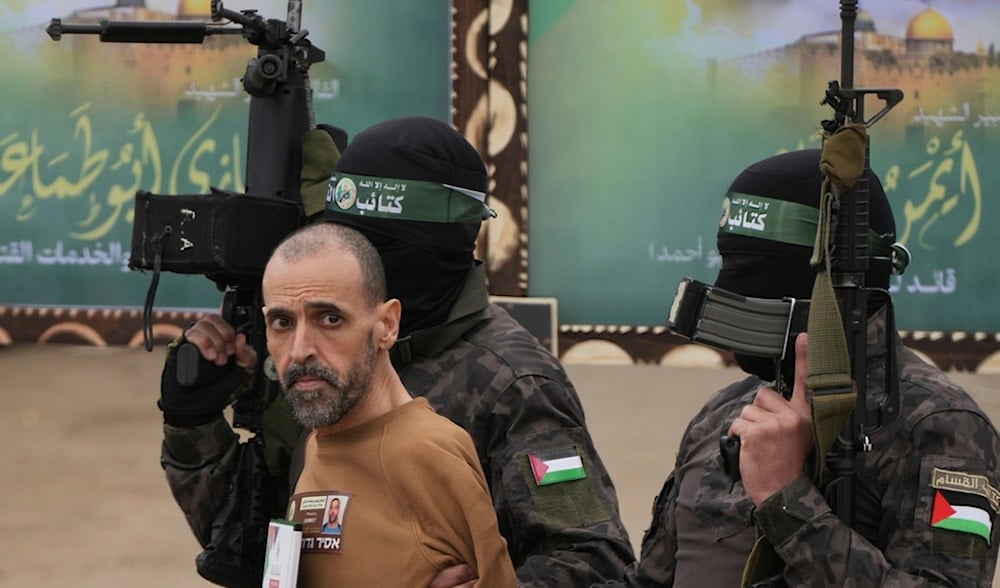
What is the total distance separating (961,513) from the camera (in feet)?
7.19

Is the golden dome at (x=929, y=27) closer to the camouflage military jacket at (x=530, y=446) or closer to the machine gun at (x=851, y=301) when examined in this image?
the camouflage military jacket at (x=530, y=446)

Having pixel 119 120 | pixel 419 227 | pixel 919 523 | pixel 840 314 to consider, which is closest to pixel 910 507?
pixel 919 523

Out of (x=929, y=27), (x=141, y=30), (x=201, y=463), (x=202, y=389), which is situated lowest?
(x=201, y=463)

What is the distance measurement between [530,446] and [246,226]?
64cm

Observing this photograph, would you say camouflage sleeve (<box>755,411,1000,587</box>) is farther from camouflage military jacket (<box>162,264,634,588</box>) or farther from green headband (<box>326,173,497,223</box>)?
green headband (<box>326,173,497,223</box>)

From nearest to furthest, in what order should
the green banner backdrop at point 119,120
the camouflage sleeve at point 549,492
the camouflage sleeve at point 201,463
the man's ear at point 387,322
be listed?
the man's ear at point 387,322 → the camouflage sleeve at point 549,492 → the camouflage sleeve at point 201,463 → the green banner backdrop at point 119,120

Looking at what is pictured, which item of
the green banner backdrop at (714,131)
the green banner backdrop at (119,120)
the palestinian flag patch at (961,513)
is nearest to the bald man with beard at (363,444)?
the palestinian flag patch at (961,513)

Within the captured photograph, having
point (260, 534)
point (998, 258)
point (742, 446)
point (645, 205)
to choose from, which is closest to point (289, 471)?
point (260, 534)

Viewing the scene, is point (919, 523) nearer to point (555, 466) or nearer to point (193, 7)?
point (555, 466)

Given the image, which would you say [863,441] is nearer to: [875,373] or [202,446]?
[875,373]

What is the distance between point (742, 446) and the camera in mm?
2244

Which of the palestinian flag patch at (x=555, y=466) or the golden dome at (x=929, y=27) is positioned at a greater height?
the golden dome at (x=929, y=27)

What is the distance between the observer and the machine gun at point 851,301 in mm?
2244

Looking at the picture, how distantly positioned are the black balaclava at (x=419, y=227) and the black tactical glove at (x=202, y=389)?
0.31 m
